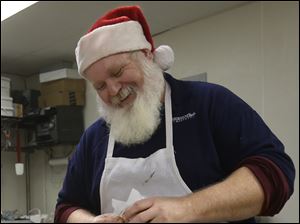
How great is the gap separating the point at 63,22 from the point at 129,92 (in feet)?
7.30

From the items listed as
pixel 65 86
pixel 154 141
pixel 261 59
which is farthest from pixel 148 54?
pixel 65 86

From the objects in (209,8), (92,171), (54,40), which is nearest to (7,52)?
(54,40)

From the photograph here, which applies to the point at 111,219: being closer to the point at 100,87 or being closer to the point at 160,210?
the point at 160,210

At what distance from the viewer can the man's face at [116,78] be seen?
1.27 meters

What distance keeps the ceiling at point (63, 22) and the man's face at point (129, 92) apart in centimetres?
181

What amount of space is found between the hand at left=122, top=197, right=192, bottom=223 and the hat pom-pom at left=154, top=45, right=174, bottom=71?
60cm

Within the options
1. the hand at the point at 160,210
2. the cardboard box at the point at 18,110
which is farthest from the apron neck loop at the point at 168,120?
the cardboard box at the point at 18,110

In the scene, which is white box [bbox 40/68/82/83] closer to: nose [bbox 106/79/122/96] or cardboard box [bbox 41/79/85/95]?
cardboard box [bbox 41/79/85/95]

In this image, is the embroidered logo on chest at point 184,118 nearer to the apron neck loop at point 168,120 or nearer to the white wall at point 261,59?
the apron neck loop at point 168,120

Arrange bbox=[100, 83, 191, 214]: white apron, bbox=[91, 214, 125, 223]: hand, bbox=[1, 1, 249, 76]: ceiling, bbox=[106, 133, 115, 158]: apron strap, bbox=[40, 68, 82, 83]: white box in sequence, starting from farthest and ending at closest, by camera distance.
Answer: bbox=[40, 68, 82, 83]: white box
bbox=[1, 1, 249, 76]: ceiling
bbox=[106, 133, 115, 158]: apron strap
bbox=[100, 83, 191, 214]: white apron
bbox=[91, 214, 125, 223]: hand

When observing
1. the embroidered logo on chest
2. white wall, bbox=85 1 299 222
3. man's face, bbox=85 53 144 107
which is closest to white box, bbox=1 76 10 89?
white wall, bbox=85 1 299 222

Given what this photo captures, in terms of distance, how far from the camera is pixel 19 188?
4773 millimetres

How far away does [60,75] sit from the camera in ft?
13.8

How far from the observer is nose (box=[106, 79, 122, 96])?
1265 mm
